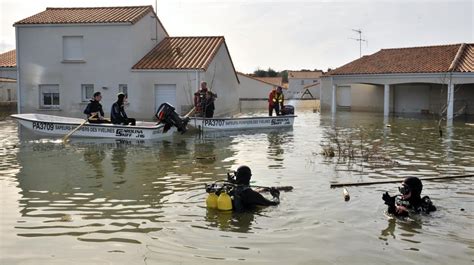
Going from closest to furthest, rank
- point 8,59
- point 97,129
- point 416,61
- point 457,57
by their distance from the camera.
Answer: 1. point 97,129
2. point 457,57
3. point 8,59
4. point 416,61

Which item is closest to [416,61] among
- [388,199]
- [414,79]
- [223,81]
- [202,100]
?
[414,79]

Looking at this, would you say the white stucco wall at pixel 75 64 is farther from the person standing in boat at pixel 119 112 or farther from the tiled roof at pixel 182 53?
the person standing in boat at pixel 119 112

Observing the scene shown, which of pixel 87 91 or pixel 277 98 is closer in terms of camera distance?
pixel 277 98

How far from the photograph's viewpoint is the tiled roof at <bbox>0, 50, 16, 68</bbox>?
112 ft

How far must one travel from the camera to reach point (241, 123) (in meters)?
23.6

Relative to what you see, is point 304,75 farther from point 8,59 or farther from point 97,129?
point 97,129

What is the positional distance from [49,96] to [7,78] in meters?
12.0

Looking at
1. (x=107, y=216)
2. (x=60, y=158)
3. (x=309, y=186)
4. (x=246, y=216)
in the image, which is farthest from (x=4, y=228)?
(x=60, y=158)

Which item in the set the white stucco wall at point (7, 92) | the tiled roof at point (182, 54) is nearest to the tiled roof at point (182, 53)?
the tiled roof at point (182, 54)

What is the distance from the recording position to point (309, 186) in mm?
10766

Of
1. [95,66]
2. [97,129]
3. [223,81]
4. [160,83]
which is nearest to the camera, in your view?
[97,129]

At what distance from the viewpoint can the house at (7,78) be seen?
3384 cm

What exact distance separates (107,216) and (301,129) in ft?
56.6

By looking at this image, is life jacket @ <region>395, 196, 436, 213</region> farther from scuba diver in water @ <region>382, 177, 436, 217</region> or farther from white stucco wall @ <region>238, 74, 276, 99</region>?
white stucco wall @ <region>238, 74, 276, 99</region>
